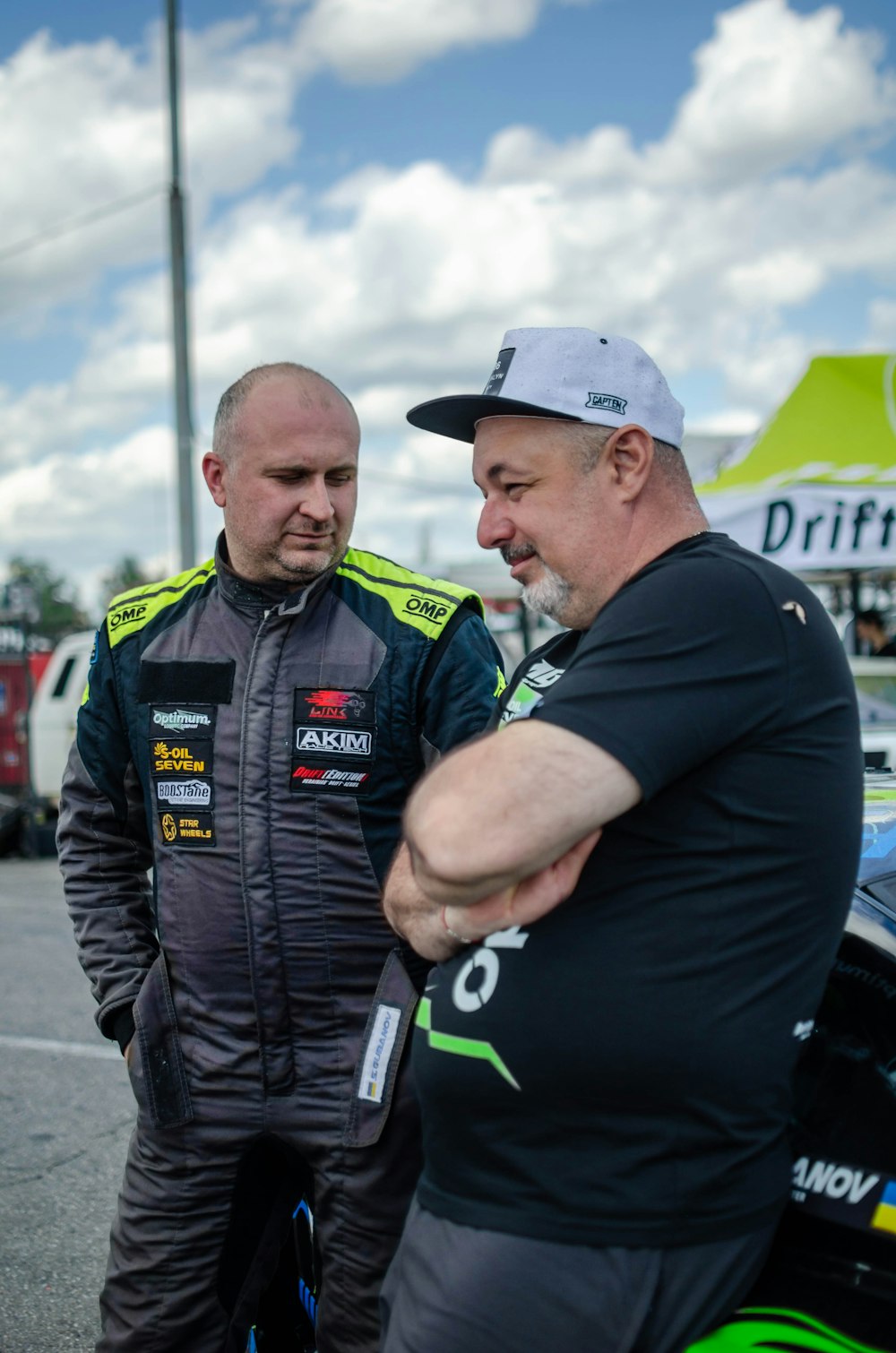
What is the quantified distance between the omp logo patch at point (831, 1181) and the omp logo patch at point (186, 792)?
1.17 metres

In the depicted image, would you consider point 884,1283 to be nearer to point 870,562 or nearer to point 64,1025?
point 64,1025

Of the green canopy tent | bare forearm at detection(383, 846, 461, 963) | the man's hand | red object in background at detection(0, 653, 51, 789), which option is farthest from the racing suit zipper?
red object in background at detection(0, 653, 51, 789)

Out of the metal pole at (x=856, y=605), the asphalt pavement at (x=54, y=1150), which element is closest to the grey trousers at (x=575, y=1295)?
the asphalt pavement at (x=54, y=1150)

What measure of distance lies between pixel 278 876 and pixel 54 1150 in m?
2.83

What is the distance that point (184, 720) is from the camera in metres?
2.32

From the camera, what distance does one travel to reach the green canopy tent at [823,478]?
7.95 m

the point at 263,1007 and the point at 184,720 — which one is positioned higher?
the point at 184,720

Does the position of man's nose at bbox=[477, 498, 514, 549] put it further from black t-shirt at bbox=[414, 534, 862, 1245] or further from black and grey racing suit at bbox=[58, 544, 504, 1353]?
black and grey racing suit at bbox=[58, 544, 504, 1353]

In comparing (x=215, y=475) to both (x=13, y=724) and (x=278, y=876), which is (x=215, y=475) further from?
(x=13, y=724)

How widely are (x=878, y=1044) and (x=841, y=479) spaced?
6885mm

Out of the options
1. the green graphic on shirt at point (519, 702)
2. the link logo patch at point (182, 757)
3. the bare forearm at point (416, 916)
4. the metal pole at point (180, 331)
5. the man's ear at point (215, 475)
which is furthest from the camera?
the metal pole at point (180, 331)

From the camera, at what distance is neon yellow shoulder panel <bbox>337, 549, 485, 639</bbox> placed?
2338 millimetres

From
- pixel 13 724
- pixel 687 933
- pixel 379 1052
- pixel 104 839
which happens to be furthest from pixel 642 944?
pixel 13 724

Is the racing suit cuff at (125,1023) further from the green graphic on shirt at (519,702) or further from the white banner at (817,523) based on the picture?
the white banner at (817,523)
